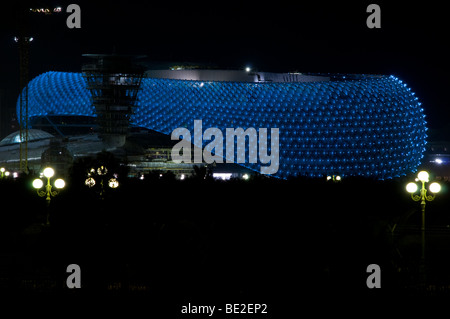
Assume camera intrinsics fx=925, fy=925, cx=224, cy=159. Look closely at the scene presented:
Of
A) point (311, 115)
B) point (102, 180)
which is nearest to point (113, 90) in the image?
point (311, 115)

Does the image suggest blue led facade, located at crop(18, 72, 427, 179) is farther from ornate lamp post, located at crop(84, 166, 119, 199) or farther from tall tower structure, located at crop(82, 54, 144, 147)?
ornate lamp post, located at crop(84, 166, 119, 199)

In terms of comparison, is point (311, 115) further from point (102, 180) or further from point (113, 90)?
point (102, 180)

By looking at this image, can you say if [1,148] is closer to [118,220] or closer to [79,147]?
[79,147]

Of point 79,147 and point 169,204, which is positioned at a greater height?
point 79,147

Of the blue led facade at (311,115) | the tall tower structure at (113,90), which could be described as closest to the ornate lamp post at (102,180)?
→ the tall tower structure at (113,90)

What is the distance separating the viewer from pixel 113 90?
256 feet

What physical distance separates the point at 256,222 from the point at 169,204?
5.47m

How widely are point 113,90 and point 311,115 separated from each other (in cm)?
1752

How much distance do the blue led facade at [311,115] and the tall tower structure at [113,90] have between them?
308 cm

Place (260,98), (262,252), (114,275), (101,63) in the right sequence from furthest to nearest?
(260,98) < (101,63) < (262,252) < (114,275)

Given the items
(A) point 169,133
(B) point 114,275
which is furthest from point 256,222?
(A) point 169,133

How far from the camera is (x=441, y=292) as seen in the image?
25250 millimetres

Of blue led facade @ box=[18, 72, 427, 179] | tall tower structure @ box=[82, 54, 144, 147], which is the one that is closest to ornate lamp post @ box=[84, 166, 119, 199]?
tall tower structure @ box=[82, 54, 144, 147]

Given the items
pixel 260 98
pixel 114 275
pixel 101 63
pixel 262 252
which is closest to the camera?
pixel 114 275
